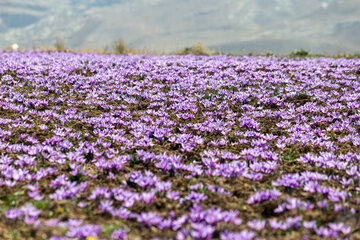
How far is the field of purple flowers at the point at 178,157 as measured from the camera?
4344 millimetres

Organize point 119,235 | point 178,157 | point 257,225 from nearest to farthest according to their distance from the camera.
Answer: point 119,235 → point 257,225 → point 178,157

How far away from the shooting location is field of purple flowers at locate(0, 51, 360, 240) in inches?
171

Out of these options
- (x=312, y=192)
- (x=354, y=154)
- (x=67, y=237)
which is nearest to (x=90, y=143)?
(x=67, y=237)

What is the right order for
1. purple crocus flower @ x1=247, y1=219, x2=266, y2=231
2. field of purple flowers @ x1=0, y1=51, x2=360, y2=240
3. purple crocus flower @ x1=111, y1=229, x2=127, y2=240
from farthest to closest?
field of purple flowers @ x1=0, y1=51, x2=360, y2=240
purple crocus flower @ x1=247, y1=219, x2=266, y2=231
purple crocus flower @ x1=111, y1=229, x2=127, y2=240

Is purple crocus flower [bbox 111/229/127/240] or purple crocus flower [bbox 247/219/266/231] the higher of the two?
purple crocus flower [bbox 111/229/127/240]

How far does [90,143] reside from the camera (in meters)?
7.69

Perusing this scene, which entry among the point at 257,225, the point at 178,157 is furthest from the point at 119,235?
the point at 178,157

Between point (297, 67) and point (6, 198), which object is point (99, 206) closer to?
point (6, 198)

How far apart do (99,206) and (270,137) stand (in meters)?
4.96

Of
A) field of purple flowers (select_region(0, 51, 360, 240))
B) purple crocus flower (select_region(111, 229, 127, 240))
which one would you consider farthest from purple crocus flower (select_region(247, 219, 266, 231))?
purple crocus flower (select_region(111, 229, 127, 240))

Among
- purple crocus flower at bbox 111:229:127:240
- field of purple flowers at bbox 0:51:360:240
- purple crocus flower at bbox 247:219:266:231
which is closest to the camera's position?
purple crocus flower at bbox 111:229:127:240

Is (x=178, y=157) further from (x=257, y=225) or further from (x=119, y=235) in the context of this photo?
(x=119, y=235)

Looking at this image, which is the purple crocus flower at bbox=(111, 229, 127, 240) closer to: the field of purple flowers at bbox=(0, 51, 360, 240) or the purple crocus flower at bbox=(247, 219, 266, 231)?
the field of purple flowers at bbox=(0, 51, 360, 240)

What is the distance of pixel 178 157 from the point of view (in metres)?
6.44
